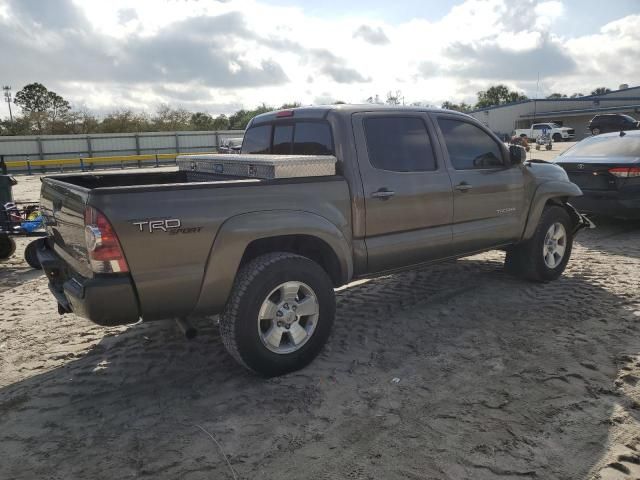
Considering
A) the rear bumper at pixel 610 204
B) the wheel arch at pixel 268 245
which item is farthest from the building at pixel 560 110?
the wheel arch at pixel 268 245

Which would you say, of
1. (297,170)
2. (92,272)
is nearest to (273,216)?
(297,170)

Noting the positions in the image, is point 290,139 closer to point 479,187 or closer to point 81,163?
point 479,187

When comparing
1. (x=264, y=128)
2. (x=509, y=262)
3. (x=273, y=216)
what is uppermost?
(x=264, y=128)

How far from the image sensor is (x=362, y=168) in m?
4.03

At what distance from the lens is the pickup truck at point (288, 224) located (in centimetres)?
307

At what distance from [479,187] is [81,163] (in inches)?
1003

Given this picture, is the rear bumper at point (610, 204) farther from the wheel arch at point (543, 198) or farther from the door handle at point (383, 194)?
the door handle at point (383, 194)

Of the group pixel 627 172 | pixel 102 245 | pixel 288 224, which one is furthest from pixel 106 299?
pixel 627 172

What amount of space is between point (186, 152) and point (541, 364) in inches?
1353

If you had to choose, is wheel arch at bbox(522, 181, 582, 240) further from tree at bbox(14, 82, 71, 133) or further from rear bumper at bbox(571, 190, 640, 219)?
tree at bbox(14, 82, 71, 133)

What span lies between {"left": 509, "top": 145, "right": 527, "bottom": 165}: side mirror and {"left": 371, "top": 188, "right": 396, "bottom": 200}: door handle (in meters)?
1.78

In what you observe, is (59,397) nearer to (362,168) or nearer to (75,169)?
(362,168)

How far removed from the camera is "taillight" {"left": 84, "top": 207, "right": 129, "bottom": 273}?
2.95m

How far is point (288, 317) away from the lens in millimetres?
3643
